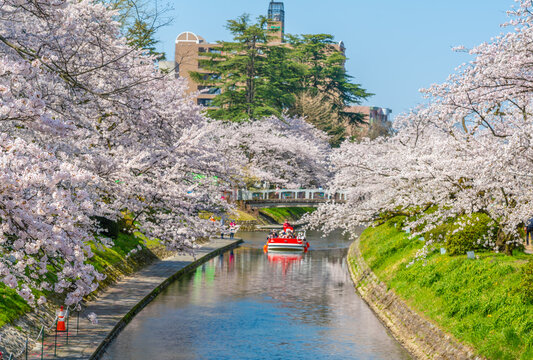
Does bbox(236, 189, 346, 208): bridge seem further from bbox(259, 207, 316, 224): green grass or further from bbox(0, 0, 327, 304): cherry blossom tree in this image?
bbox(0, 0, 327, 304): cherry blossom tree

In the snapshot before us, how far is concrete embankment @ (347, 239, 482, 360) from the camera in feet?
58.3

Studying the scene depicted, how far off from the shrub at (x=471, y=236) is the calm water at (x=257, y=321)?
3962 millimetres

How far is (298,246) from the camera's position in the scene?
5338 cm

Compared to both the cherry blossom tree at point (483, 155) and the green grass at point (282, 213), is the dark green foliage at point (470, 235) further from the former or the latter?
the green grass at point (282, 213)

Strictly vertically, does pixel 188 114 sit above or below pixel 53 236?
above

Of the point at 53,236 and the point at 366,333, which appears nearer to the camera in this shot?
the point at 53,236

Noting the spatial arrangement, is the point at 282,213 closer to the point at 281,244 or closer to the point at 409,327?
the point at 281,244

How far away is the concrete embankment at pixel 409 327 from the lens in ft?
58.3

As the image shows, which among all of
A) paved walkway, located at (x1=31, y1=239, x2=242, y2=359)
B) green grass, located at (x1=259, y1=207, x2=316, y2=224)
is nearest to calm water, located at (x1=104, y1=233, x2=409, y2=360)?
paved walkway, located at (x1=31, y1=239, x2=242, y2=359)

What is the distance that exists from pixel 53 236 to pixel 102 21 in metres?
12.3

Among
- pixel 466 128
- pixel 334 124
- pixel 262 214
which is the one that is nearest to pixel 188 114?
pixel 466 128

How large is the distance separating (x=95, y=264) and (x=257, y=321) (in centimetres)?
722

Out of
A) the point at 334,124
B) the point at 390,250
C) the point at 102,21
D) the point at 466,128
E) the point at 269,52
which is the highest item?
the point at 269,52

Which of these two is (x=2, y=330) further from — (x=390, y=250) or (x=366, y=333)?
(x=390, y=250)
